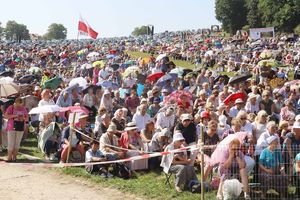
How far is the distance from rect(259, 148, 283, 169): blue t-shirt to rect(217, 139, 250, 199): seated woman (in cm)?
60

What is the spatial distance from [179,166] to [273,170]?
1.89m

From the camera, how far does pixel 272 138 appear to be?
939 cm

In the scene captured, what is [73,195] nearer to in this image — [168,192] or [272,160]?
[168,192]

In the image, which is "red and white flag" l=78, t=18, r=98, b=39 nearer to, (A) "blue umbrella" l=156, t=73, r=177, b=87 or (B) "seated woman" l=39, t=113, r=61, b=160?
(A) "blue umbrella" l=156, t=73, r=177, b=87

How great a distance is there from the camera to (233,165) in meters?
8.96

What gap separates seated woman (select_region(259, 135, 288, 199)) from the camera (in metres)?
9.19

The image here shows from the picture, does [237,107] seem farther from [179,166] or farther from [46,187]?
[46,187]

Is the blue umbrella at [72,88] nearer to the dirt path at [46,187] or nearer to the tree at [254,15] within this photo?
the dirt path at [46,187]

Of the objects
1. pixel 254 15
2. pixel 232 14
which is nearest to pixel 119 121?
pixel 254 15

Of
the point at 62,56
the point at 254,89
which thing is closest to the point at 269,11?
the point at 62,56

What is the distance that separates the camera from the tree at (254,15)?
3494 inches

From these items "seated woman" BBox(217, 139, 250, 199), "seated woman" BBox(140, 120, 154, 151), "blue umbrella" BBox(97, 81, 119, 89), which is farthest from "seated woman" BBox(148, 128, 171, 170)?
"blue umbrella" BBox(97, 81, 119, 89)

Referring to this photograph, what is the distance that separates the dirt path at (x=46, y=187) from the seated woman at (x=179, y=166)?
100 centimetres

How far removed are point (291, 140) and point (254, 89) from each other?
552 cm
